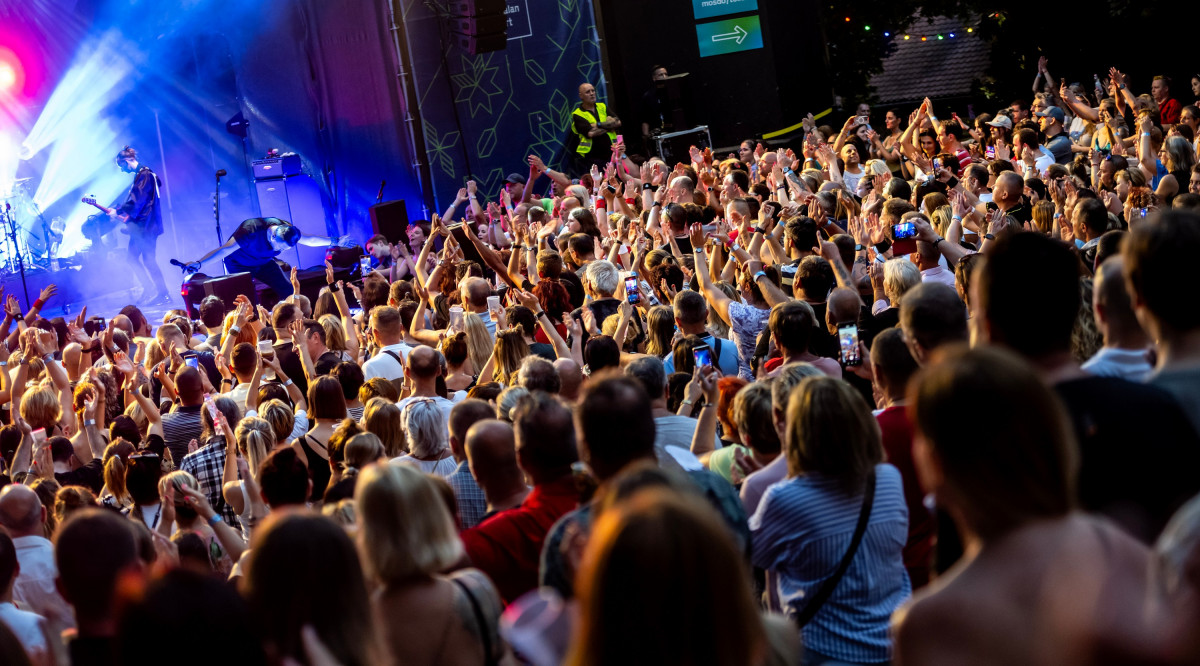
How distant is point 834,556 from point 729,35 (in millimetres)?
12556

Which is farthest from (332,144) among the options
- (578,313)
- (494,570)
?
(494,570)

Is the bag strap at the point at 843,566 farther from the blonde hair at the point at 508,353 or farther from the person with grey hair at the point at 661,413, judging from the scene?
the blonde hair at the point at 508,353

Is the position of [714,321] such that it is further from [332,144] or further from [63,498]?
[332,144]

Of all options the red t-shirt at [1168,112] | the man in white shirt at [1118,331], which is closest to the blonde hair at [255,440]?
the man in white shirt at [1118,331]

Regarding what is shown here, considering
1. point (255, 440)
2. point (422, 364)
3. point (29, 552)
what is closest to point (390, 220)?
point (422, 364)

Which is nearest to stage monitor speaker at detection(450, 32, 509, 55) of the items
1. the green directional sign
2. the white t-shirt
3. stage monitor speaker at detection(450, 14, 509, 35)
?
stage monitor speaker at detection(450, 14, 509, 35)

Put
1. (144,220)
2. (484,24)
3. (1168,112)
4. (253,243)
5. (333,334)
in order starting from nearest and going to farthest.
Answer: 1. (333,334)
2. (1168,112)
3. (484,24)
4. (253,243)
5. (144,220)

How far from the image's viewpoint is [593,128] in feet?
43.9

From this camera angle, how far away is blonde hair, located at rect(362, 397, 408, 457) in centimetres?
405

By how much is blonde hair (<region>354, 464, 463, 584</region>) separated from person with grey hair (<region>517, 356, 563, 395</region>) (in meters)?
1.71

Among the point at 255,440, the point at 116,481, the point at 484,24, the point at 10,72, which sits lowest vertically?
the point at 116,481

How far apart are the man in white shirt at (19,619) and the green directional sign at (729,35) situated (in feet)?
40.9

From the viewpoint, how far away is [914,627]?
1559 millimetres

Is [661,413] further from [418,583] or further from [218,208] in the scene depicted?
[218,208]
